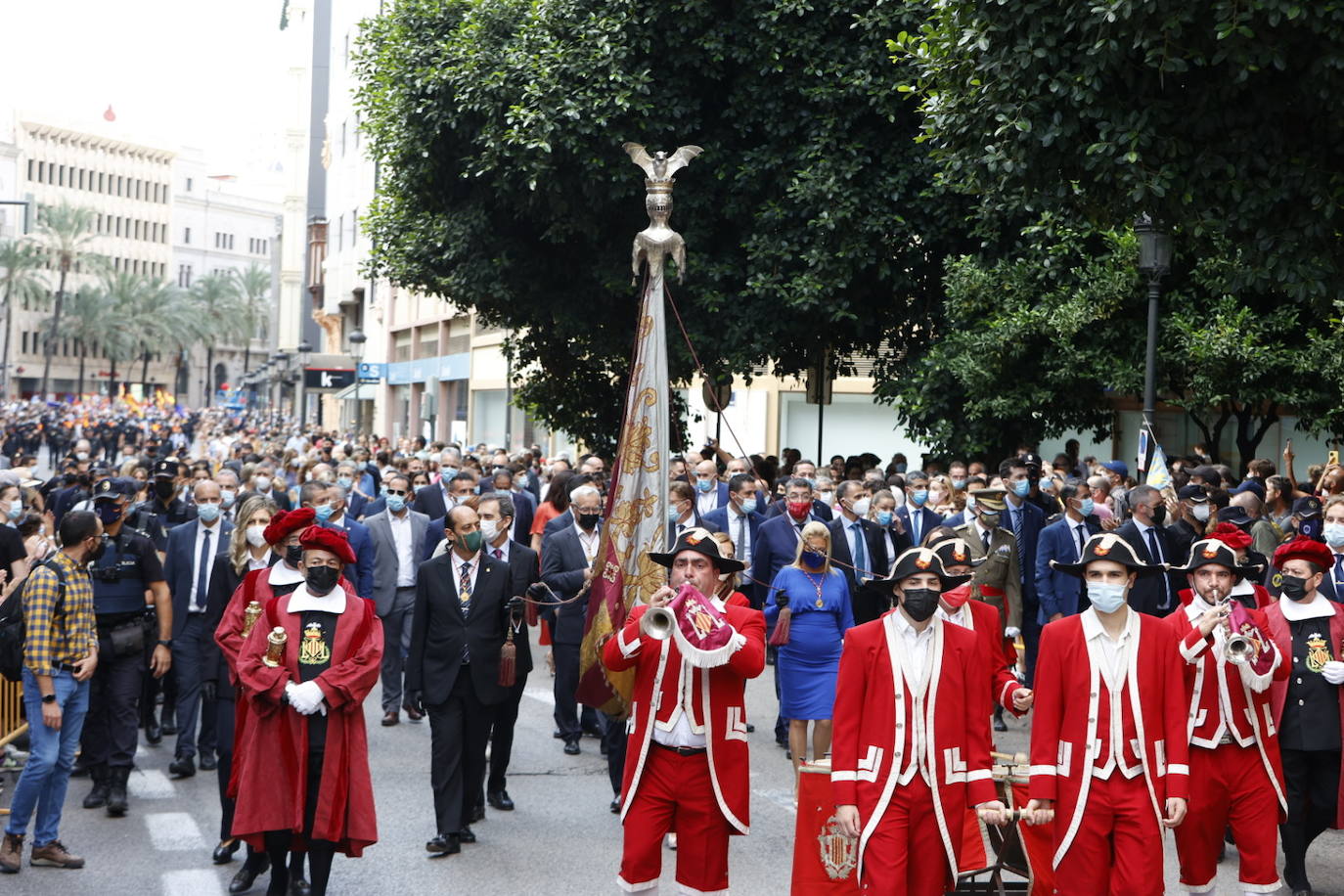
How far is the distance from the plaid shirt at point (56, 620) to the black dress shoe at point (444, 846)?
2151mm

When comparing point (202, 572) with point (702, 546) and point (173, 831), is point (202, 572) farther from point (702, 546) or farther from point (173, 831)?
point (702, 546)

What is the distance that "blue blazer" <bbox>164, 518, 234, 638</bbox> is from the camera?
35.7ft

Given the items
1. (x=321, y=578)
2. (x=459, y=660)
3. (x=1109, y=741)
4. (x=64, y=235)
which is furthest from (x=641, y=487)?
(x=64, y=235)

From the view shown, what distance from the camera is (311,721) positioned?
752cm

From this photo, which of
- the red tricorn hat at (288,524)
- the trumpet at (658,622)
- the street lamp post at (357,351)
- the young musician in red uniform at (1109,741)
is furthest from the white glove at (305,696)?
the street lamp post at (357,351)

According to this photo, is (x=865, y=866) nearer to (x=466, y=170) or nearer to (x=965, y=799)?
(x=965, y=799)

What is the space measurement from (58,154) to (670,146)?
109 m

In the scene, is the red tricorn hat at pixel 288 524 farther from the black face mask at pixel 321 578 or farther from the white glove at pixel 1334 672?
the white glove at pixel 1334 672

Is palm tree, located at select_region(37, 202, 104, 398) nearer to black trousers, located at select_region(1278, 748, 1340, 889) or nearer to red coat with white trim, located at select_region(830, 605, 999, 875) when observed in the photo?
black trousers, located at select_region(1278, 748, 1340, 889)

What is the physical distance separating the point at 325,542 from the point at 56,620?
88.8 inches

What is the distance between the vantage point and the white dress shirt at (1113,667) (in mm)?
6254

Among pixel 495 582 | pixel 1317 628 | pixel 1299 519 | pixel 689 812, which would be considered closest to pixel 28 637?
pixel 495 582

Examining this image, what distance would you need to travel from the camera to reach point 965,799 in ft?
20.6

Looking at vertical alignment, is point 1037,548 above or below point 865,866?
above
